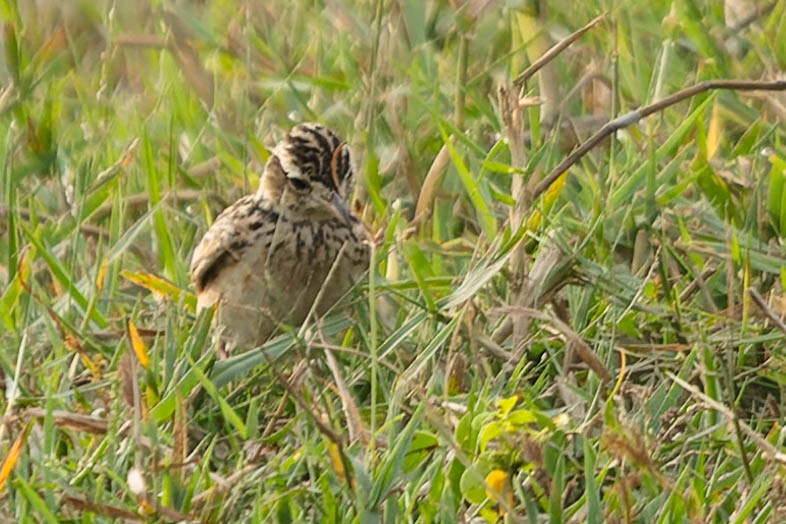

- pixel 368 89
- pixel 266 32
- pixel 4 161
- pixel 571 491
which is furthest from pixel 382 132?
pixel 571 491

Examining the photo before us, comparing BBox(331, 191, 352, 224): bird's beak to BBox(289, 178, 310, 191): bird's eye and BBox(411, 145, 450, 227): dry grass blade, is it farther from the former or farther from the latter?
BBox(411, 145, 450, 227): dry grass blade

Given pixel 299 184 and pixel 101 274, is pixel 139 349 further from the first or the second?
pixel 299 184

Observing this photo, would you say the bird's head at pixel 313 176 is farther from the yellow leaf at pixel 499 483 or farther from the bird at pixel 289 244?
the yellow leaf at pixel 499 483

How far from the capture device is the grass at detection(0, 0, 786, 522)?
397cm

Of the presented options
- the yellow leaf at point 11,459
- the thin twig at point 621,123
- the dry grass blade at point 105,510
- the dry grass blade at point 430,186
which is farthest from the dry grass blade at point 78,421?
the dry grass blade at point 430,186

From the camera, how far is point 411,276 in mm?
5234

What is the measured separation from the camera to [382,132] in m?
6.30

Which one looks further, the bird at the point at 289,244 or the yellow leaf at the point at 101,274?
the bird at the point at 289,244

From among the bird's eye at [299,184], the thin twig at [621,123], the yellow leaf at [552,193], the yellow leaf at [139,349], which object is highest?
the thin twig at [621,123]

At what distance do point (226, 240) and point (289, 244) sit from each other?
182 millimetres

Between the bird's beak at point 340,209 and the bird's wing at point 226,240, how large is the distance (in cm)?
19

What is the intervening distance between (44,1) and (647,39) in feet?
6.64

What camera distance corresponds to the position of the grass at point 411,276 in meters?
3.97

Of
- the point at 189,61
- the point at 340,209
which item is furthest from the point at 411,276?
the point at 189,61
